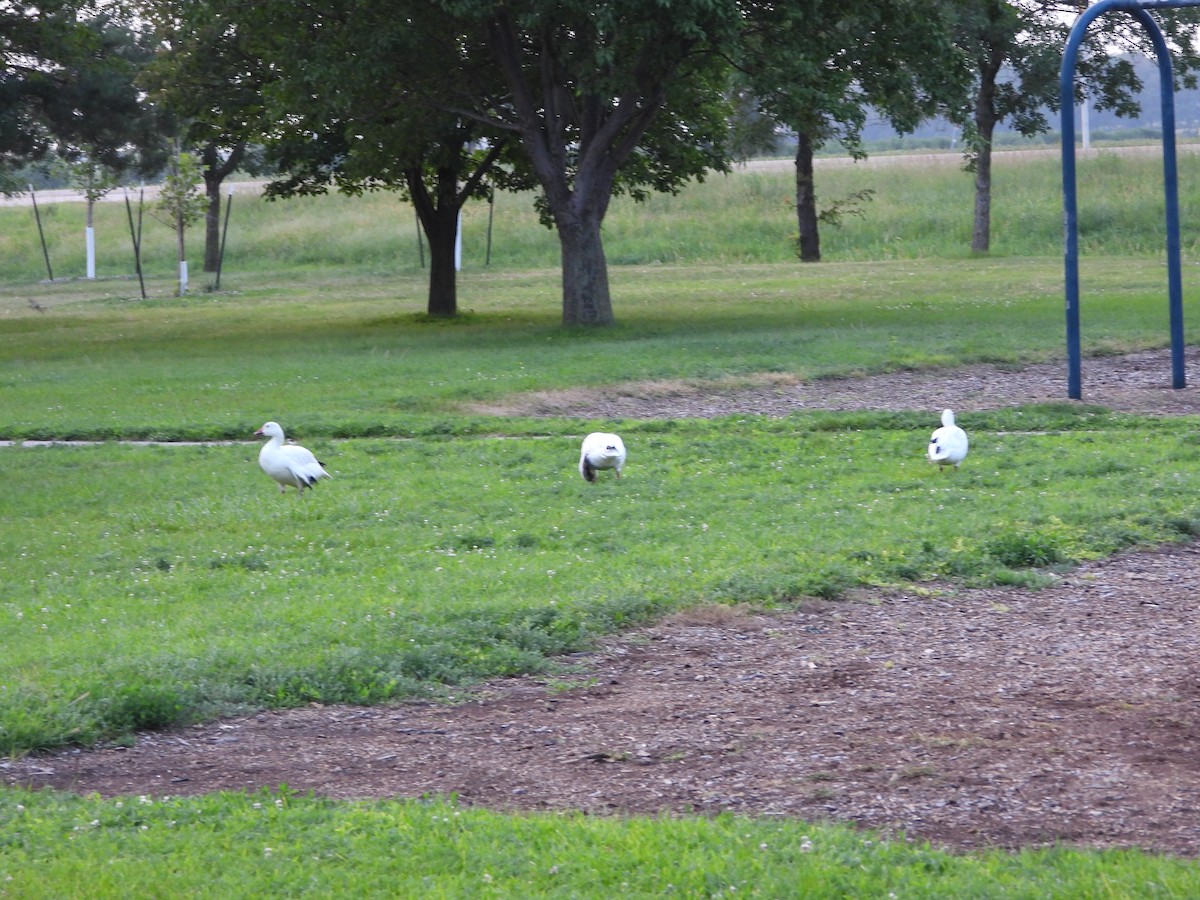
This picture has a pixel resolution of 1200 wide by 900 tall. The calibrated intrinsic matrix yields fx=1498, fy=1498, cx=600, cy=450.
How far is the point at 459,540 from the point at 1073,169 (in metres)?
9.51

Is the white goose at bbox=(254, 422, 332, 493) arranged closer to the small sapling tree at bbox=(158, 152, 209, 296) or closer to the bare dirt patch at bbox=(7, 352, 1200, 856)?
the bare dirt patch at bbox=(7, 352, 1200, 856)

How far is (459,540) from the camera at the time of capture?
9.90m

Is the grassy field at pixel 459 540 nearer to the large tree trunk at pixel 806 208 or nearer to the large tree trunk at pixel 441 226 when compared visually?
the large tree trunk at pixel 441 226

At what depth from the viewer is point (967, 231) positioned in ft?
171

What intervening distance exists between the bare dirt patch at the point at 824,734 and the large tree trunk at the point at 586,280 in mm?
18426

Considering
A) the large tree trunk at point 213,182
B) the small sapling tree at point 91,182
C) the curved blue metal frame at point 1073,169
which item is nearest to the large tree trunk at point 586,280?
the curved blue metal frame at point 1073,169

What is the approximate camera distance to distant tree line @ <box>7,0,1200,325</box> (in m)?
23.8

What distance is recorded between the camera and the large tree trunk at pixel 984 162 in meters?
46.4

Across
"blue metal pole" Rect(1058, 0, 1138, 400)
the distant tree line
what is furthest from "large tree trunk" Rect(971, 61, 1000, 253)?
"blue metal pole" Rect(1058, 0, 1138, 400)

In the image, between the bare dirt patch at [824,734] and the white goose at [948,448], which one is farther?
the white goose at [948,448]

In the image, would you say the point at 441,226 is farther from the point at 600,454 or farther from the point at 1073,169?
the point at 600,454

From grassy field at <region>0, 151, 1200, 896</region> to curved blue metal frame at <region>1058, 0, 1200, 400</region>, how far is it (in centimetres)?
135

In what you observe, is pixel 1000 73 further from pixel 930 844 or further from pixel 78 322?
pixel 930 844

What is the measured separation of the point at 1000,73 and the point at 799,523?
4281 cm
